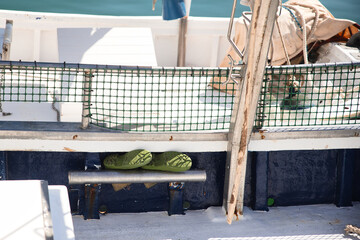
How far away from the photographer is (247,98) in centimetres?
486

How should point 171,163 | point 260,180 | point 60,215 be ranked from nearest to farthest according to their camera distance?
point 60,215 < point 171,163 < point 260,180

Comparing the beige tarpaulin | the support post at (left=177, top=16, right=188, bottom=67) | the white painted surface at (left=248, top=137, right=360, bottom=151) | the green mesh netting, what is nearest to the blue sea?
the support post at (left=177, top=16, right=188, bottom=67)

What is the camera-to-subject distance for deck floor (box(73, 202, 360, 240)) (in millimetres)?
5039

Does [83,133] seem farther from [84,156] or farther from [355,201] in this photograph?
[355,201]

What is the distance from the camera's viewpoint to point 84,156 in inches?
204

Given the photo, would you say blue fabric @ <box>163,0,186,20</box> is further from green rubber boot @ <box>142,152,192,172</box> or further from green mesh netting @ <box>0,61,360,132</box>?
green rubber boot @ <box>142,152,192,172</box>

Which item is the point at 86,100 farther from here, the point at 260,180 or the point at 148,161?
the point at 260,180

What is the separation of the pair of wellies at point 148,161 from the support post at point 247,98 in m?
0.42

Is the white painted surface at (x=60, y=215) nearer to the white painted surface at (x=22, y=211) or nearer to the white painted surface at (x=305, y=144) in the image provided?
the white painted surface at (x=22, y=211)

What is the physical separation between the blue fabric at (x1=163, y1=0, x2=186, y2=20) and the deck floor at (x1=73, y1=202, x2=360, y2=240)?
187 cm

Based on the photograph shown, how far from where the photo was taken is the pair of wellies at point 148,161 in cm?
495

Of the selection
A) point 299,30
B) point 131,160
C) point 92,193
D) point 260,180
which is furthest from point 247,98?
point 299,30

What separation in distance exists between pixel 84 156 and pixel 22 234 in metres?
2.13

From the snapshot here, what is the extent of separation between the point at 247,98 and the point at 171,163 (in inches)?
32.7
